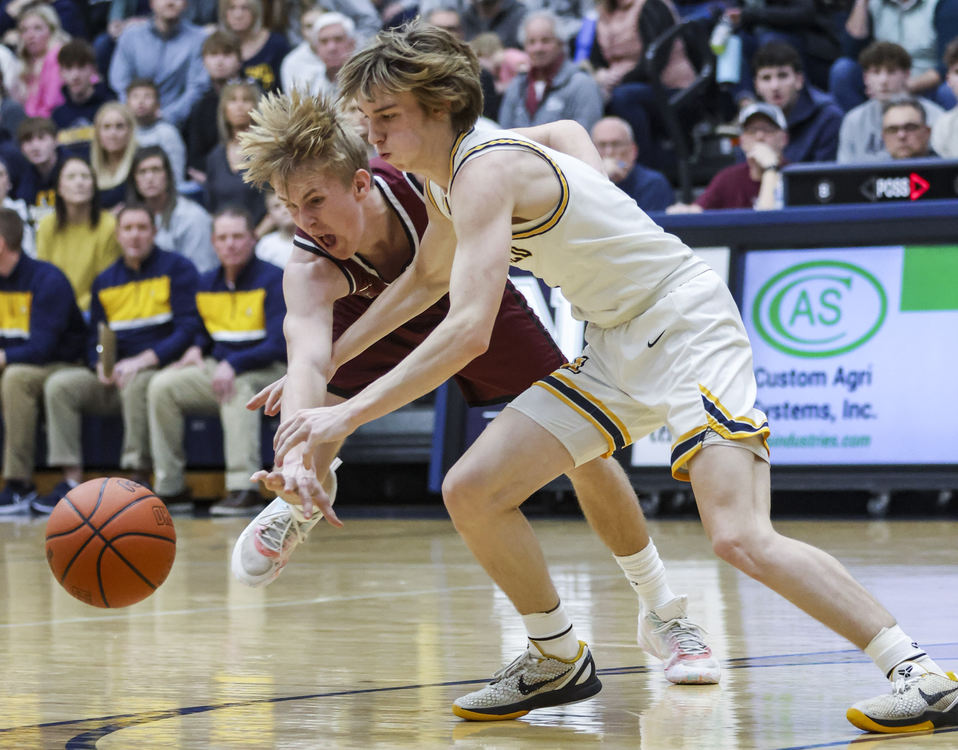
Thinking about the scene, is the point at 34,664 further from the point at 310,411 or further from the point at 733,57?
the point at 733,57

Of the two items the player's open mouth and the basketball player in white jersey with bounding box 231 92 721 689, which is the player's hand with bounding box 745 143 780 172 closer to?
the basketball player in white jersey with bounding box 231 92 721 689

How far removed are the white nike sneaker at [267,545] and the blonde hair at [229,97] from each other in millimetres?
7356

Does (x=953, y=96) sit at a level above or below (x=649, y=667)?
above

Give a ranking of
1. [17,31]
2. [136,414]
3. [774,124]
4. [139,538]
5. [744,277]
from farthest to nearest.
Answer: [17,31], [136,414], [774,124], [744,277], [139,538]

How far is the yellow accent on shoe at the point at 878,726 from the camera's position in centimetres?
348

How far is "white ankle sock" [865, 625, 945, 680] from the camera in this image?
3.52 meters

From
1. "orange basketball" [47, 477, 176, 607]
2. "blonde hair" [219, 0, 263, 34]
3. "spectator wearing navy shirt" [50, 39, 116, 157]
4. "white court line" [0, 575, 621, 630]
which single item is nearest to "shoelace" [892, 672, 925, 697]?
"orange basketball" [47, 477, 176, 607]

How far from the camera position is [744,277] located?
9195mm

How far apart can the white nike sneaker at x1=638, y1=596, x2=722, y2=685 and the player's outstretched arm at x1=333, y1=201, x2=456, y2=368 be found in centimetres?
117

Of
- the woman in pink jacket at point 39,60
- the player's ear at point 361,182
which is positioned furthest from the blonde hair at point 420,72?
the woman in pink jacket at point 39,60

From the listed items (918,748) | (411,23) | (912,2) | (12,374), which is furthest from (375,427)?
(918,748)

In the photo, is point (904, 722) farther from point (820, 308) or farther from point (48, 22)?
point (48, 22)

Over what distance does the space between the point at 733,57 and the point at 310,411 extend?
876cm

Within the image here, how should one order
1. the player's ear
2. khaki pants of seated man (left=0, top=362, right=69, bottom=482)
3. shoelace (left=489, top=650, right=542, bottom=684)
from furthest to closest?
khaki pants of seated man (left=0, top=362, right=69, bottom=482)
the player's ear
shoelace (left=489, top=650, right=542, bottom=684)
